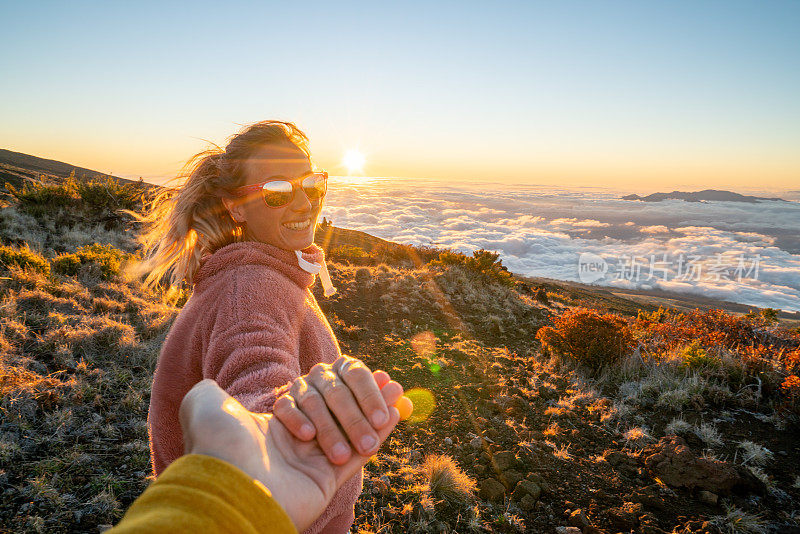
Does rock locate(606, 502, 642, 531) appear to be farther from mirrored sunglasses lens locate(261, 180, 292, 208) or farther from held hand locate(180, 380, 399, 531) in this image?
mirrored sunglasses lens locate(261, 180, 292, 208)

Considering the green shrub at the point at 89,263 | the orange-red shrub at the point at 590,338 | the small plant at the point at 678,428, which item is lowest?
the small plant at the point at 678,428

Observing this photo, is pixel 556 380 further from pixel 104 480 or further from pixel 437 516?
pixel 104 480

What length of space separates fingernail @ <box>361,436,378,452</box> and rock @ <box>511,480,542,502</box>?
3.86 meters

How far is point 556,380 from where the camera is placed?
685cm

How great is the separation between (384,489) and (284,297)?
3.08 metres

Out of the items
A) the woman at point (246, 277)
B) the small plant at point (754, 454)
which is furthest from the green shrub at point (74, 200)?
the small plant at point (754, 454)

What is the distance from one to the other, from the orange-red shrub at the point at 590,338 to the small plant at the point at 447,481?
14.2 feet

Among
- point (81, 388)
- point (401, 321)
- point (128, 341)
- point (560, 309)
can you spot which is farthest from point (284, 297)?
point (560, 309)

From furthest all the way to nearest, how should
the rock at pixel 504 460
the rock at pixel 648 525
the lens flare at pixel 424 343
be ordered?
1. the lens flare at pixel 424 343
2. the rock at pixel 504 460
3. the rock at pixel 648 525

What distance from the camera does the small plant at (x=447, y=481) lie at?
3.77 m

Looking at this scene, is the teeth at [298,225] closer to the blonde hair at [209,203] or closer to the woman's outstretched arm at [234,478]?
the blonde hair at [209,203]

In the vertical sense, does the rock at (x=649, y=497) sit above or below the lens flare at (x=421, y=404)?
above

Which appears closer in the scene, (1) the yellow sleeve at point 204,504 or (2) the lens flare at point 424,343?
(1) the yellow sleeve at point 204,504

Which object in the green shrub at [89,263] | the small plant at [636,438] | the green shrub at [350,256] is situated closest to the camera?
the small plant at [636,438]
